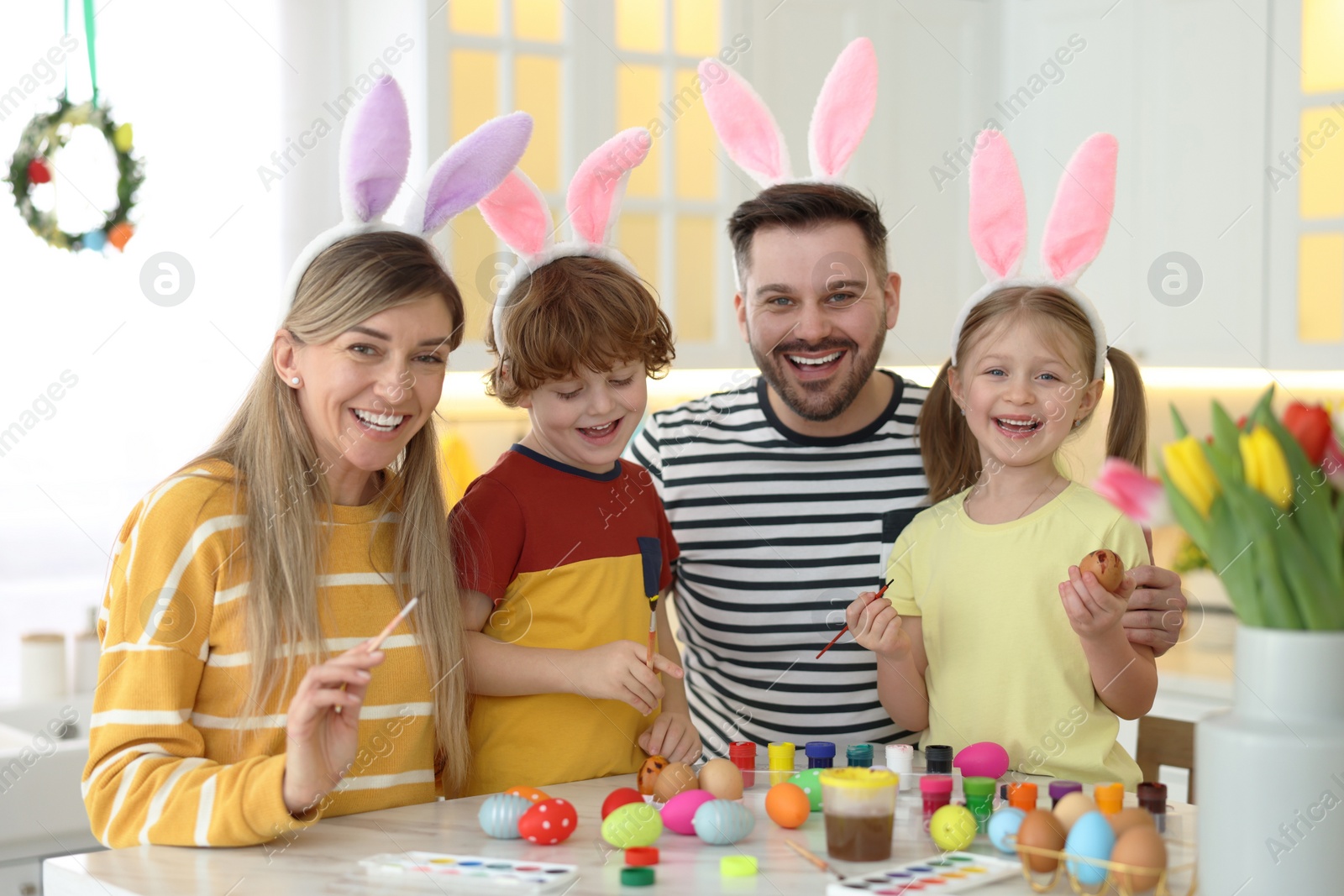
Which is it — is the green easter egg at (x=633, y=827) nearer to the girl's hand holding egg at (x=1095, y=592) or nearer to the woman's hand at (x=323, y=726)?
the woman's hand at (x=323, y=726)

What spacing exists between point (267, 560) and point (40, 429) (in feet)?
4.78

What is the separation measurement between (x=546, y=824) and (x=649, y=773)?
17 centimetres

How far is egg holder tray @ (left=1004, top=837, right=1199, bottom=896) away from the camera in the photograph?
3.10ft

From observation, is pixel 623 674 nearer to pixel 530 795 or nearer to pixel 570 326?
pixel 530 795

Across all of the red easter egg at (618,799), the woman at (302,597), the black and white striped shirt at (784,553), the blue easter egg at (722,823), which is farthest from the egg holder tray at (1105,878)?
the black and white striped shirt at (784,553)

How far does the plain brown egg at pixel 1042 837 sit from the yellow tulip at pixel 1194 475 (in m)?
0.28

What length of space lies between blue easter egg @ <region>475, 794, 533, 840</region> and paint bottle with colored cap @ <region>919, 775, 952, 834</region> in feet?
1.17

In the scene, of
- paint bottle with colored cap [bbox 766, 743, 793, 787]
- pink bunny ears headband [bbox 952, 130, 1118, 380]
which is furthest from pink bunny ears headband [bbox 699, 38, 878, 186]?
paint bottle with colored cap [bbox 766, 743, 793, 787]

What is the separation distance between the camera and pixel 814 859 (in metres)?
1.04

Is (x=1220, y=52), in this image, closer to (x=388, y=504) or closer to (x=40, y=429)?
(x=388, y=504)

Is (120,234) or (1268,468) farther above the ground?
(120,234)

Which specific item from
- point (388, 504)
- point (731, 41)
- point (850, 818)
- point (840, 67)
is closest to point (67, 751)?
point (388, 504)

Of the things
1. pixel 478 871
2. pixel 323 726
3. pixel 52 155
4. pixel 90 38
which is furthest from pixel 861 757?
pixel 90 38

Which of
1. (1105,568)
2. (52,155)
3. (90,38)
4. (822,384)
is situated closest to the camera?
(1105,568)
